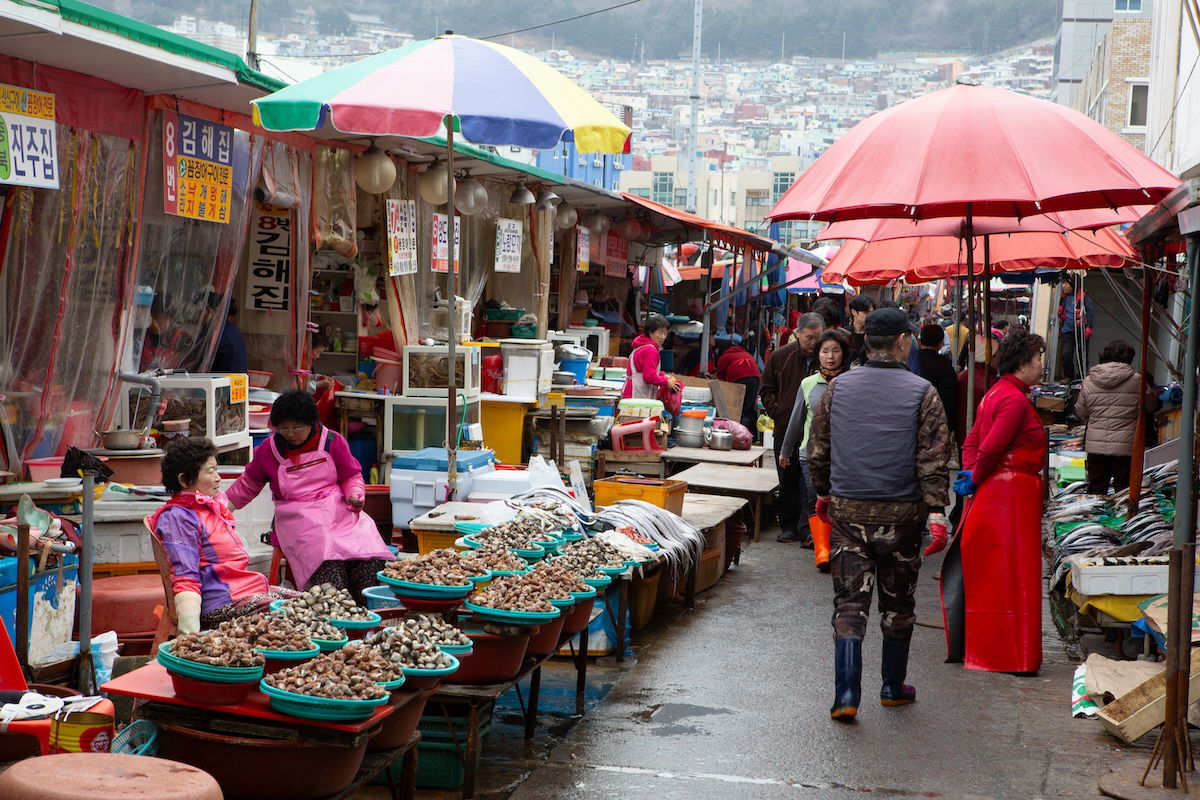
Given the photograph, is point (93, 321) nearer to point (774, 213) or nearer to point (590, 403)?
point (774, 213)

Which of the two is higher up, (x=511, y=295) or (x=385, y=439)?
(x=511, y=295)

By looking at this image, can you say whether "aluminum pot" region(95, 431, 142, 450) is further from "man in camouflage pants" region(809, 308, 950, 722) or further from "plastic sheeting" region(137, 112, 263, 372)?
"man in camouflage pants" region(809, 308, 950, 722)

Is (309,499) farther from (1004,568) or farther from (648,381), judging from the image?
(648,381)

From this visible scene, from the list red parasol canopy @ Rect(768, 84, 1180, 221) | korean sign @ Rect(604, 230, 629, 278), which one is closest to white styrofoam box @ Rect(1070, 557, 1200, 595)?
red parasol canopy @ Rect(768, 84, 1180, 221)

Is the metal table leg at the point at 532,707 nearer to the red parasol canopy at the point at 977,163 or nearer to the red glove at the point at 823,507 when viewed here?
the red glove at the point at 823,507

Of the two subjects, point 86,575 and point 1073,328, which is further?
point 1073,328

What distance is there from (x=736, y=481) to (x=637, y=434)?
4.48ft

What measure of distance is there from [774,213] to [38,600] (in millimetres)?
4467

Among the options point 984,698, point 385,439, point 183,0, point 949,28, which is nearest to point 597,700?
point 984,698

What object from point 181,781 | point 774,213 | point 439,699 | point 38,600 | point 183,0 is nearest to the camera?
point 181,781

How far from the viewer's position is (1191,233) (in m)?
5.20

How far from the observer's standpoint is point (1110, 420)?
1184 centimetres

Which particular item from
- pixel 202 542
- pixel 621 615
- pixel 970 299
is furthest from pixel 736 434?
pixel 202 542

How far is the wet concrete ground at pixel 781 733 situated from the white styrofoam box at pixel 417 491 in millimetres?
1445
